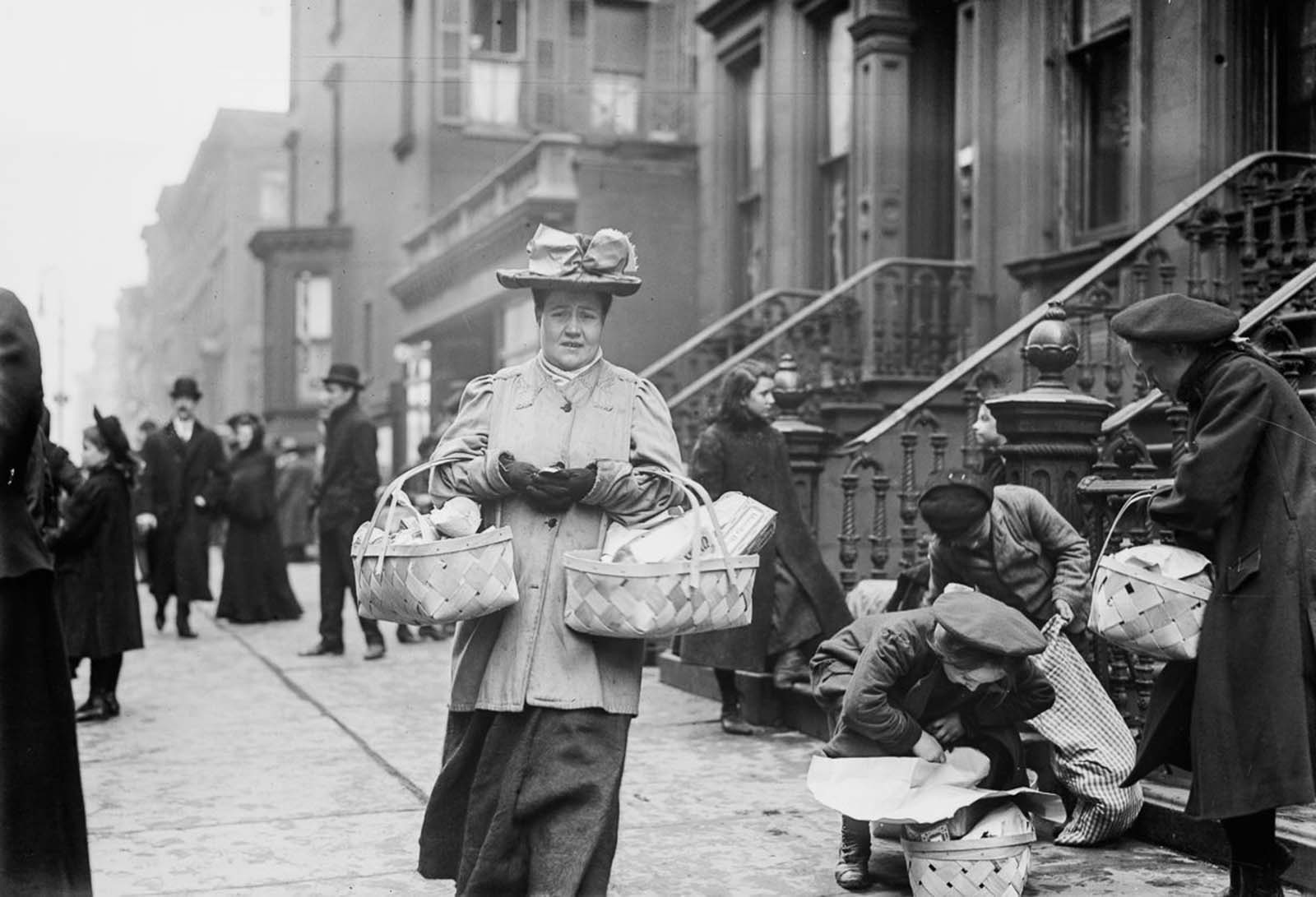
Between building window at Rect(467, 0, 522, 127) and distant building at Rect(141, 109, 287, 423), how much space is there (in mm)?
13283

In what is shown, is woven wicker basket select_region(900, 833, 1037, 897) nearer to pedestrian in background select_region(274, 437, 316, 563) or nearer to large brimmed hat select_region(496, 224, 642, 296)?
large brimmed hat select_region(496, 224, 642, 296)

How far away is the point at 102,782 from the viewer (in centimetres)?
714

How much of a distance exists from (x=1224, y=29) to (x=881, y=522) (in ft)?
14.7

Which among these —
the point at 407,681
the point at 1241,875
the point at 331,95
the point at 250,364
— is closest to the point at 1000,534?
the point at 1241,875

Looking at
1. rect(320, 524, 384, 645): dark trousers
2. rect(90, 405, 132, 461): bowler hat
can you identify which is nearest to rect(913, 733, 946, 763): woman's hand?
rect(90, 405, 132, 461): bowler hat

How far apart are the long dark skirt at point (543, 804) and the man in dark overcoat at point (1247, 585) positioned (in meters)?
1.77

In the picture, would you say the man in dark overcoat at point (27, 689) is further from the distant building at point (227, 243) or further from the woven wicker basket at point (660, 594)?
the distant building at point (227, 243)

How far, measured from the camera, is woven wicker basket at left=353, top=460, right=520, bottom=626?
4.23m

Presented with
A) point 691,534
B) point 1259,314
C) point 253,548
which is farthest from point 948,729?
point 253,548

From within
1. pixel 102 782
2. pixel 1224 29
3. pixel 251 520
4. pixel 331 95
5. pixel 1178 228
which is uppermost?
pixel 331 95

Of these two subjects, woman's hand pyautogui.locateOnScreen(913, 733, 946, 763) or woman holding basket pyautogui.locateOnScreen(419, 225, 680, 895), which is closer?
woman holding basket pyautogui.locateOnScreen(419, 225, 680, 895)

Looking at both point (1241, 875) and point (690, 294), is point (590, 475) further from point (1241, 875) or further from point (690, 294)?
point (690, 294)

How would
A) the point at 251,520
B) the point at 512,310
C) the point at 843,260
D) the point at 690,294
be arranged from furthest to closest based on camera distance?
the point at 512,310 → the point at 690,294 → the point at 843,260 → the point at 251,520

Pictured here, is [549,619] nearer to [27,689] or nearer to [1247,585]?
[27,689]
